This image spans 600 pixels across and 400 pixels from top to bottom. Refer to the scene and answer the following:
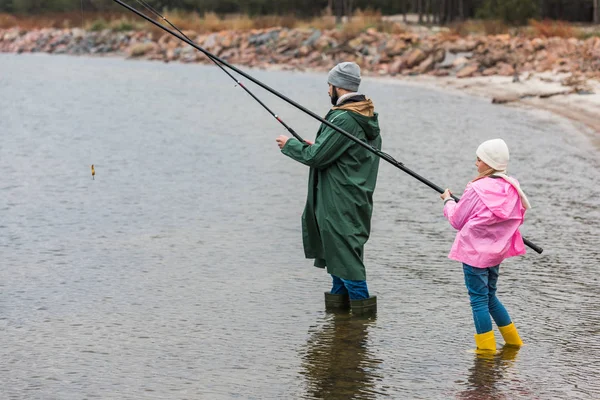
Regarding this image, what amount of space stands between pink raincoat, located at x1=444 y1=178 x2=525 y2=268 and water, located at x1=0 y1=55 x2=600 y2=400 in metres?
0.63

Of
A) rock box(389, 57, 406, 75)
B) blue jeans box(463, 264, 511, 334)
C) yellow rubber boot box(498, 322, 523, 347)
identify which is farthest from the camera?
rock box(389, 57, 406, 75)

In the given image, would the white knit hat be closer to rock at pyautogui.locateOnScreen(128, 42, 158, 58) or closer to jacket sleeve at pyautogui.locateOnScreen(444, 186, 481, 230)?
jacket sleeve at pyautogui.locateOnScreen(444, 186, 481, 230)

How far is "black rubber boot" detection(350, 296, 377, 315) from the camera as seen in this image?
6941 mm

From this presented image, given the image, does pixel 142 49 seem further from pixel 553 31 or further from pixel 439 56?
pixel 553 31

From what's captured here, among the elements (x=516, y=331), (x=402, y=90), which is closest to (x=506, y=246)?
(x=516, y=331)

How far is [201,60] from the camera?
53344mm

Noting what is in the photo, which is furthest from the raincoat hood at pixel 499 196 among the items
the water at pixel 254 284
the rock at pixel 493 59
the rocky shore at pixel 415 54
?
the rock at pixel 493 59

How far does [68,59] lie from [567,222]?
5233 cm

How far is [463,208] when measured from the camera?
584 cm

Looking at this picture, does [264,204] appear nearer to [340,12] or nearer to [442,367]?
[442,367]

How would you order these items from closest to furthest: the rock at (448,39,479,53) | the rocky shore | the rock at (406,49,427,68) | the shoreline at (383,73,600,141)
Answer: the shoreline at (383,73,600,141) → the rocky shore → the rock at (406,49,427,68) → the rock at (448,39,479,53)

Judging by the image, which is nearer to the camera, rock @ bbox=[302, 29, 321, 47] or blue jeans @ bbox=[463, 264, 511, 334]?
blue jeans @ bbox=[463, 264, 511, 334]

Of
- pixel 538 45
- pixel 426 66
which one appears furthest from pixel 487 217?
pixel 426 66

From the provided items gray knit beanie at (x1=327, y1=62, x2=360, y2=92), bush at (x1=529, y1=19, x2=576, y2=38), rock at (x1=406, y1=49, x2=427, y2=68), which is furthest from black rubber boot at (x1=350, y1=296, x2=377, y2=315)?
rock at (x1=406, y1=49, x2=427, y2=68)
